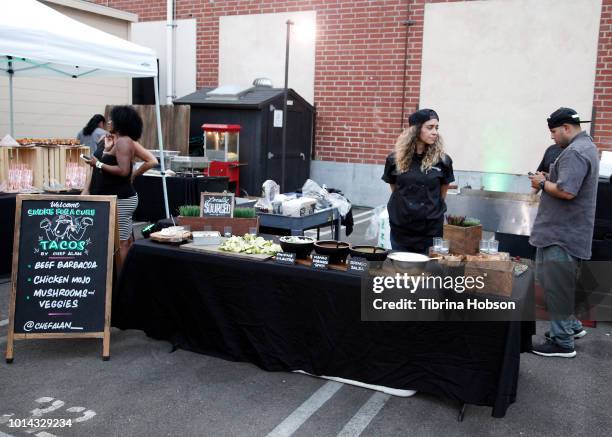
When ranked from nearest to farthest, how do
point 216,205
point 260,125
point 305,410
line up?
point 305,410 → point 216,205 → point 260,125

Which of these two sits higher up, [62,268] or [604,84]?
[604,84]

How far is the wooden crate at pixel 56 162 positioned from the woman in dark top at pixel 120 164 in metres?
1.82

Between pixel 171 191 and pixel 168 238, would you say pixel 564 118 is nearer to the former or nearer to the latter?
pixel 168 238

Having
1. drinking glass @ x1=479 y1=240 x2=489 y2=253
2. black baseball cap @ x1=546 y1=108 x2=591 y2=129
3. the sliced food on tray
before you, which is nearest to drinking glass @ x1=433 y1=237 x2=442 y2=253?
drinking glass @ x1=479 y1=240 x2=489 y2=253

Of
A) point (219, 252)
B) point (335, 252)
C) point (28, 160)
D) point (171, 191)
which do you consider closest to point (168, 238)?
point (219, 252)

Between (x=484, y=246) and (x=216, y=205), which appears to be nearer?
(x=484, y=246)

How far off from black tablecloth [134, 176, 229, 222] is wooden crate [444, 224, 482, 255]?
5.21 metres

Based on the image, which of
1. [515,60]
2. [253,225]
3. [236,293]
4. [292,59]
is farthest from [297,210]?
[292,59]

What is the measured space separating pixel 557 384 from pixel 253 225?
2.38 meters

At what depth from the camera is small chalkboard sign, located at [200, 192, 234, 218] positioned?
4.59 m

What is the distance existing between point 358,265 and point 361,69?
319 inches

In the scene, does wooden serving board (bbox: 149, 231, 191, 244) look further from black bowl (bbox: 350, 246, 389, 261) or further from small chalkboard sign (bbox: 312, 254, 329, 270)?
black bowl (bbox: 350, 246, 389, 261)

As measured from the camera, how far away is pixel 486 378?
3.30 meters

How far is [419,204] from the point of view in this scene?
411 cm
